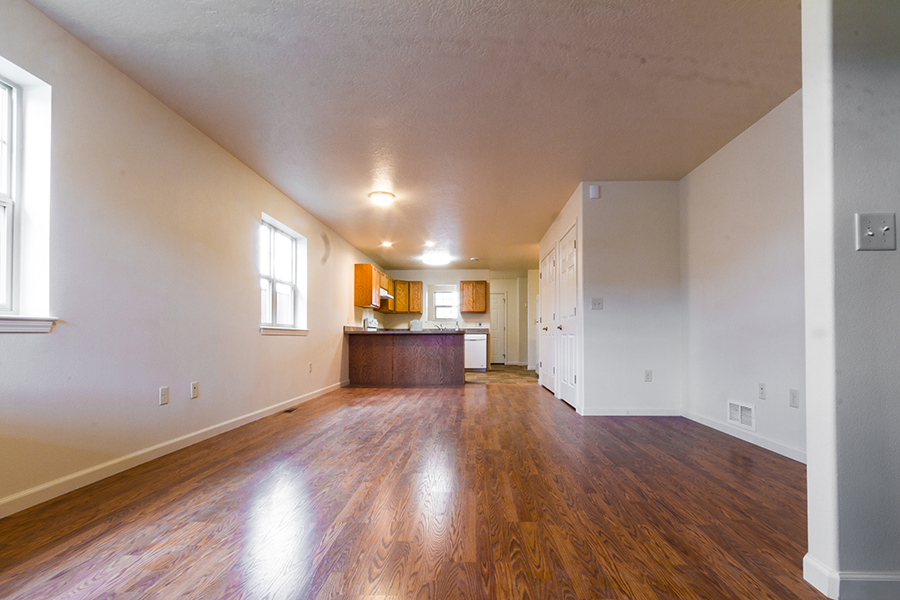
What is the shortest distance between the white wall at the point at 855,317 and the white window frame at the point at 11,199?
318 cm

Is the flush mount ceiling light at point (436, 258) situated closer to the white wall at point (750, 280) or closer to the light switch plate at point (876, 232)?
the white wall at point (750, 280)

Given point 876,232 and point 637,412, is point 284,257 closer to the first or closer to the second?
point 637,412

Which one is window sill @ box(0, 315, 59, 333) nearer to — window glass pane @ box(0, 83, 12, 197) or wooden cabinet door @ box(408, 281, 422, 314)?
window glass pane @ box(0, 83, 12, 197)

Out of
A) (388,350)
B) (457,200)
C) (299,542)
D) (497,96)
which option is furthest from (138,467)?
(388,350)

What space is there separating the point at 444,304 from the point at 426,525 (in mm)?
8591

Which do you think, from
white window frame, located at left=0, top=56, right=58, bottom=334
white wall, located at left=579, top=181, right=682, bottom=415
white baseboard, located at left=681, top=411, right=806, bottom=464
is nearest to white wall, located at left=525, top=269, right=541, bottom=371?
white wall, located at left=579, top=181, right=682, bottom=415

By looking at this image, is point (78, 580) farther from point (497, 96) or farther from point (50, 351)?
point (497, 96)

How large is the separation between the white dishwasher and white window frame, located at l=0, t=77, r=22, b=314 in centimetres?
805

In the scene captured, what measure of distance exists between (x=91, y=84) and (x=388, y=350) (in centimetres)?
528

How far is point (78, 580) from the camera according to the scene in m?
1.37

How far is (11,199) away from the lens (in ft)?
6.73

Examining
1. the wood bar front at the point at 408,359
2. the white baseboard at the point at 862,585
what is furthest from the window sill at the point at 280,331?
the white baseboard at the point at 862,585

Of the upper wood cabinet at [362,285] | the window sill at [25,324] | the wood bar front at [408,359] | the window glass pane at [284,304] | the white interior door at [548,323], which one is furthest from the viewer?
the upper wood cabinet at [362,285]

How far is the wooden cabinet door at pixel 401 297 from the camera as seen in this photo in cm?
991
